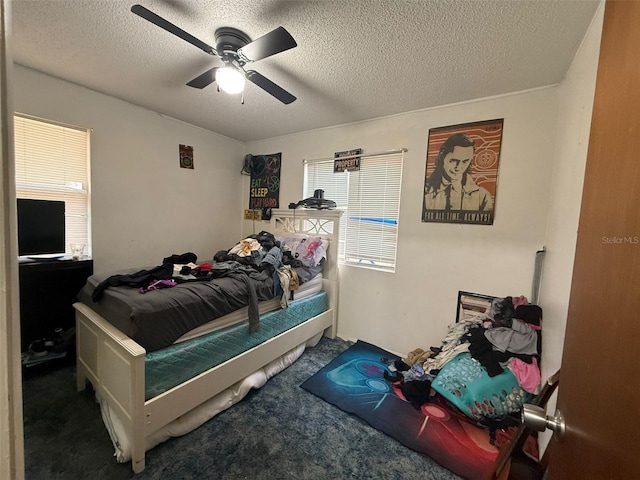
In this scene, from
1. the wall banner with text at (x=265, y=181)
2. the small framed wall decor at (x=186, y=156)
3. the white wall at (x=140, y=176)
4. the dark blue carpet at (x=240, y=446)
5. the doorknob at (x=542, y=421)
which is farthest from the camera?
the wall banner with text at (x=265, y=181)

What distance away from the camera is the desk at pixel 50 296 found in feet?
7.14

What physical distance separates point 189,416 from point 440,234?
8.03ft

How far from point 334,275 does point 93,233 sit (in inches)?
97.8

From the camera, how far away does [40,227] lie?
2.12 meters

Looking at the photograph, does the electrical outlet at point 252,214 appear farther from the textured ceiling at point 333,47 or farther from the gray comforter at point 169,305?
the gray comforter at point 169,305

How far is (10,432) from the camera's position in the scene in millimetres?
462

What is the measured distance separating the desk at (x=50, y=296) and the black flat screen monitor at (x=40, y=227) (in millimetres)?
166

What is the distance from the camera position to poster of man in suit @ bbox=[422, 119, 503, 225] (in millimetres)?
2189

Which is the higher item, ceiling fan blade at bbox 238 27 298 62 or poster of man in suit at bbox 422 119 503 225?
ceiling fan blade at bbox 238 27 298 62

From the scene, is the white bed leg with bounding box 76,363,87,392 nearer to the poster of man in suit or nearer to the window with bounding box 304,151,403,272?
the window with bounding box 304,151,403,272

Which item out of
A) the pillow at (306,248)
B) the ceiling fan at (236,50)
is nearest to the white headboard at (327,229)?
the pillow at (306,248)

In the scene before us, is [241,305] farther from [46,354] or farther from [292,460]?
[46,354]

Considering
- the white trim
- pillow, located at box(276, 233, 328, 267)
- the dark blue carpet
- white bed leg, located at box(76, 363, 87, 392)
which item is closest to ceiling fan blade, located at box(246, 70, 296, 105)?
→ the white trim

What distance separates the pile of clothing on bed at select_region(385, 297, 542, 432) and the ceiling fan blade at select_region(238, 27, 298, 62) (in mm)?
2310
